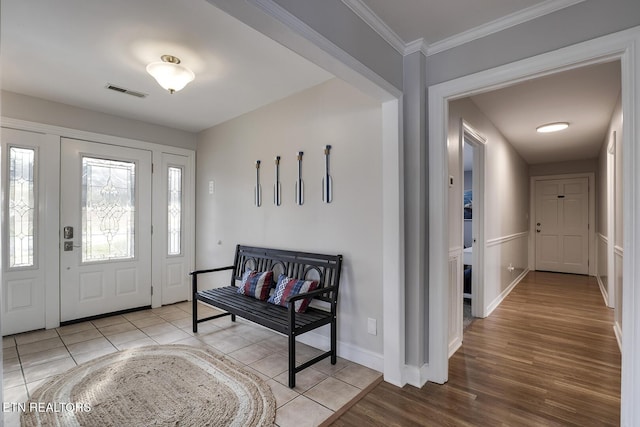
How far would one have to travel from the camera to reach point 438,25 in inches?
85.8

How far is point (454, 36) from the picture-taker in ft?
7.48

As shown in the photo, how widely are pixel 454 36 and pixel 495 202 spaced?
271cm

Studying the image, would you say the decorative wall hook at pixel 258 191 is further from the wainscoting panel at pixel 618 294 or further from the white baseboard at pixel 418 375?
the wainscoting panel at pixel 618 294

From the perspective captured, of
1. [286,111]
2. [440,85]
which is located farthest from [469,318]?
[286,111]

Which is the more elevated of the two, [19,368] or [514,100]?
[514,100]

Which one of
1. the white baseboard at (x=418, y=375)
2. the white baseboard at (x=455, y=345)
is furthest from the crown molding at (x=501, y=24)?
the white baseboard at (x=455, y=345)

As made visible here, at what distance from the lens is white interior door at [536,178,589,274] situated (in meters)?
6.74

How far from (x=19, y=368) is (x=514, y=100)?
5.19m

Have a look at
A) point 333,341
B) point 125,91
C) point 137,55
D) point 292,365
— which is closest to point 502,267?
point 333,341

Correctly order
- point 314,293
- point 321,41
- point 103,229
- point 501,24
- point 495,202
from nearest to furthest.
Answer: point 321,41
point 501,24
point 314,293
point 103,229
point 495,202

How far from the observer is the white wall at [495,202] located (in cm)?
302

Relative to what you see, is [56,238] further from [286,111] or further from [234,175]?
[286,111]

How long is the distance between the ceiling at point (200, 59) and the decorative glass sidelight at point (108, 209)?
69cm

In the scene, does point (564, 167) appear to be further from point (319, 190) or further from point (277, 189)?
point (277, 189)
